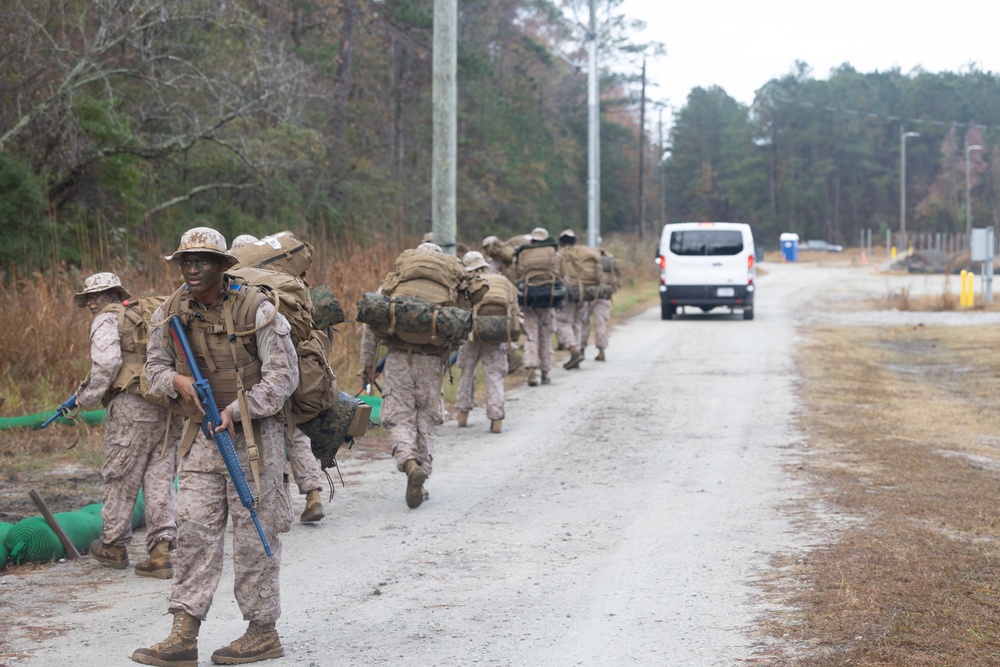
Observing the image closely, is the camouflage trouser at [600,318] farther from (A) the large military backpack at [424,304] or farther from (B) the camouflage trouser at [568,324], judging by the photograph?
(A) the large military backpack at [424,304]

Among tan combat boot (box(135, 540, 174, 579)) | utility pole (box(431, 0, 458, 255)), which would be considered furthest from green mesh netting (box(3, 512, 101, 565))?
utility pole (box(431, 0, 458, 255))

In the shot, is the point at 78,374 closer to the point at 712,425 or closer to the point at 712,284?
the point at 712,425

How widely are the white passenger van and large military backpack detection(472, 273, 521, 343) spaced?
14.4 meters

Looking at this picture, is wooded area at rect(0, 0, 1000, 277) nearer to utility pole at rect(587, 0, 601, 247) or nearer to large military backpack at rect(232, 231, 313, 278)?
utility pole at rect(587, 0, 601, 247)

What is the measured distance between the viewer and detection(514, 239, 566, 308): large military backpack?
1536 centimetres

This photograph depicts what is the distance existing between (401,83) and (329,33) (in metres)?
7.68

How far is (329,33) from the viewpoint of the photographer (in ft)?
116

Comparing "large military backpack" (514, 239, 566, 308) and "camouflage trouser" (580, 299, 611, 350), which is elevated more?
"large military backpack" (514, 239, 566, 308)

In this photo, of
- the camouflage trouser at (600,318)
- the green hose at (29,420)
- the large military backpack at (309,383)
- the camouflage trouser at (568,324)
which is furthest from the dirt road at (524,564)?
the camouflage trouser at (600,318)

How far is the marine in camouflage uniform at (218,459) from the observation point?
510 centimetres

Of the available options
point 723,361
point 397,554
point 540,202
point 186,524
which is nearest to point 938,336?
point 723,361

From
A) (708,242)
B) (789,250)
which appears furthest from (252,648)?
(789,250)

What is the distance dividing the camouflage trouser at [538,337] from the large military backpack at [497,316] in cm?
335

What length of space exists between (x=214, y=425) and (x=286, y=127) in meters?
17.3
